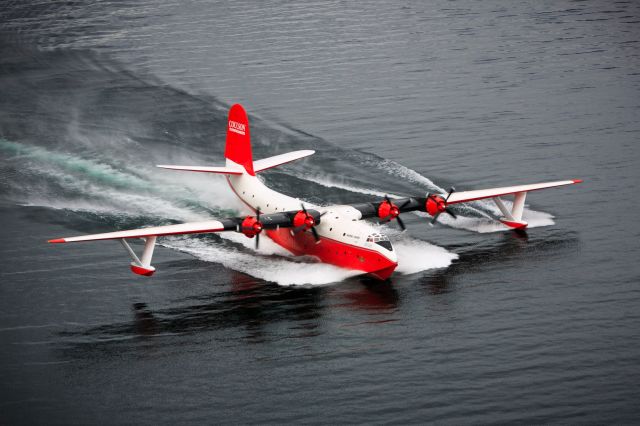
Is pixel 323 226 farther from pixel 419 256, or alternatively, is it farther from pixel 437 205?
pixel 437 205

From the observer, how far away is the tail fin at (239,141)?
70688mm

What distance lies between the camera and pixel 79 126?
90812mm

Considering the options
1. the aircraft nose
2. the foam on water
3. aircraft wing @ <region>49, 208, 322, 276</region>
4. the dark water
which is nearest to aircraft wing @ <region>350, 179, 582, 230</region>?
the dark water

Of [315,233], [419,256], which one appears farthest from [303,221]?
[419,256]

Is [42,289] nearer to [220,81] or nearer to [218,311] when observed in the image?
[218,311]

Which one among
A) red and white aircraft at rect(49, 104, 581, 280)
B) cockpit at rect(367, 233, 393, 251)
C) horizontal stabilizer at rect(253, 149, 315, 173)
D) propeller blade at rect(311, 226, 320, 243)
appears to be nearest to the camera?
cockpit at rect(367, 233, 393, 251)

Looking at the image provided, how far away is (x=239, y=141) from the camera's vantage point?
71375 mm

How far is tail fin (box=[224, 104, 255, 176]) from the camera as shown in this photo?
7069 centimetres

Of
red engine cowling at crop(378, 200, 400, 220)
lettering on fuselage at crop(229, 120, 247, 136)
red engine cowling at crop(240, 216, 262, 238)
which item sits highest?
lettering on fuselage at crop(229, 120, 247, 136)

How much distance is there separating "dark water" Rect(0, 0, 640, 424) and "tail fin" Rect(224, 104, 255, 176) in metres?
5.04

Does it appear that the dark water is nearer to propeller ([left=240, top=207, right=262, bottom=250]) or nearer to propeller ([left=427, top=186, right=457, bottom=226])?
propeller ([left=427, top=186, right=457, bottom=226])

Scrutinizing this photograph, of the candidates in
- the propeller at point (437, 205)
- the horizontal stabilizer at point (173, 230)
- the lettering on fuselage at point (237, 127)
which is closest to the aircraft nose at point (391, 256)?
the propeller at point (437, 205)

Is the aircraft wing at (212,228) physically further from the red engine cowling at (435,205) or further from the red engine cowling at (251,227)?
the red engine cowling at (435,205)

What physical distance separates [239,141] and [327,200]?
8.91 meters
